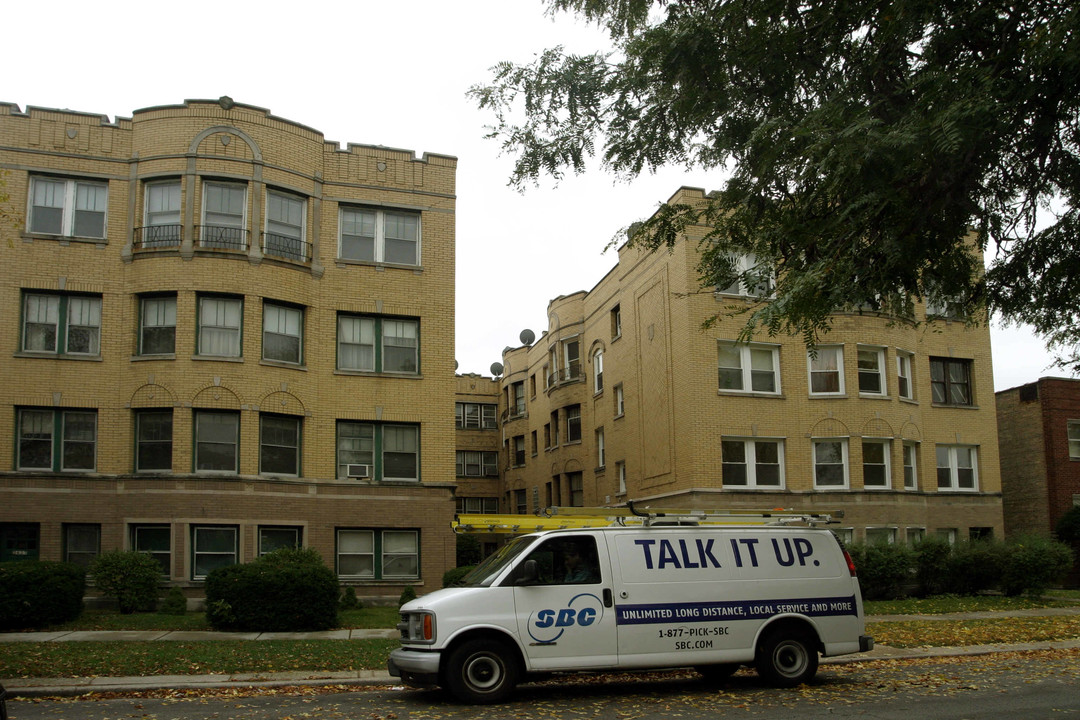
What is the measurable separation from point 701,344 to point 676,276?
2290 mm

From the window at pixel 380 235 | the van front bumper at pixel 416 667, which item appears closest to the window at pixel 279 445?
the window at pixel 380 235

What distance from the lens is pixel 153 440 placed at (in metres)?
23.2

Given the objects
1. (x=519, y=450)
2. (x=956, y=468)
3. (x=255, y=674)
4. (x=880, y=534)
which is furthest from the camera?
(x=519, y=450)

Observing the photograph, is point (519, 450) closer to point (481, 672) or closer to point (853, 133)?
point (481, 672)

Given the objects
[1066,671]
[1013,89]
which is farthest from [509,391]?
[1013,89]

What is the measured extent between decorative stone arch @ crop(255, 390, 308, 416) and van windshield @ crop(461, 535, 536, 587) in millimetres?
13178

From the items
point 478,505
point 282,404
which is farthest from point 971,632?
point 478,505

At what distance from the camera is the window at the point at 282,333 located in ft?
79.4

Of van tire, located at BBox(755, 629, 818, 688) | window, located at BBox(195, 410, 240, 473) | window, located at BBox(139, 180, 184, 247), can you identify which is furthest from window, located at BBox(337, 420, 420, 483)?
van tire, located at BBox(755, 629, 818, 688)

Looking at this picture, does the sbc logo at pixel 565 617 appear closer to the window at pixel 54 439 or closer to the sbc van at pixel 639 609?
the sbc van at pixel 639 609

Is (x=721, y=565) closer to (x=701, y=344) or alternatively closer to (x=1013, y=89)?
(x=1013, y=89)

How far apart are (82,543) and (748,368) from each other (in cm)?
1884

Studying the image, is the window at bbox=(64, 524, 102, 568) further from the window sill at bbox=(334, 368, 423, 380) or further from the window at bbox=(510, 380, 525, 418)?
the window at bbox=(510, 380, 525, 418)

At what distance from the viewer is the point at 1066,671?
13.4m
